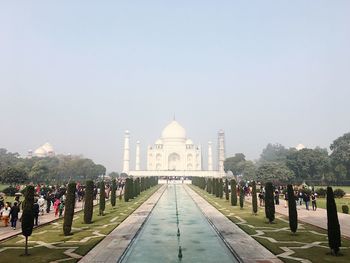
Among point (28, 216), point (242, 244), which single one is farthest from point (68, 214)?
point (242, 244)

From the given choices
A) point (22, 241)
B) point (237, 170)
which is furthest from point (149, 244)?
point (237, 170)

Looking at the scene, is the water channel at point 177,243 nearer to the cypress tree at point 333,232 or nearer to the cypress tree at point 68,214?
the cypress tree at point 68,214

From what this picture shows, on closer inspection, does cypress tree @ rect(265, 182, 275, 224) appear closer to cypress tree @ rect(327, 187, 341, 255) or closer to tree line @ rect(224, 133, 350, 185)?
cypress tree @ rect(327, 187, 341, 255)

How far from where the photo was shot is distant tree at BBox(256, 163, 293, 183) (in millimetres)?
62281

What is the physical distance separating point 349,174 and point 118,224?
5905 centimetres

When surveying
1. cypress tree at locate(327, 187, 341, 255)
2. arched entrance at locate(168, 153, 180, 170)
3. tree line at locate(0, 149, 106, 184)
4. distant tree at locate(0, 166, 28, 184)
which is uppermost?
arched entrance at locate(168, 153, 180, 170)

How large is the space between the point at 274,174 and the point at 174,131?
5306 cm

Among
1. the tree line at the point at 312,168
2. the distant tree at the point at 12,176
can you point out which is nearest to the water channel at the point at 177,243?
the distant tree at the point at 12,176

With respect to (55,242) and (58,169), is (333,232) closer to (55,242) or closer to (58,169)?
(55,242)

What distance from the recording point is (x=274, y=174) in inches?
2459

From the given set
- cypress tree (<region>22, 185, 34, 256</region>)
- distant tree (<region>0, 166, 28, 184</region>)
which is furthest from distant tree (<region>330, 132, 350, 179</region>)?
cypress tree (<region>22, 185, 34, 256</region>)

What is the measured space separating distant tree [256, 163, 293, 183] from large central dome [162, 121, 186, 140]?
155 ft

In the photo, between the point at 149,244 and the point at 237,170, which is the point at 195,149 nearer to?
the point at 237,170

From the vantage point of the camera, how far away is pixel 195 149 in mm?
109750
